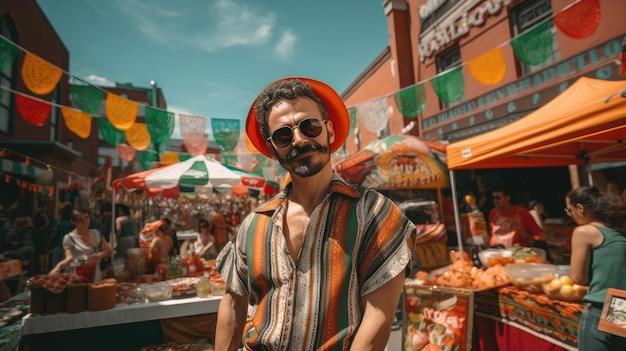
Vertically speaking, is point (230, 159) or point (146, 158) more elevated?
point (146, 158)

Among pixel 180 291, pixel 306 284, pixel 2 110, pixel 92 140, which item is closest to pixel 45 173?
pixel 2 110

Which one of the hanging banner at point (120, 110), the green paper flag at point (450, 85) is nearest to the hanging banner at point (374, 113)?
the green paper flag at point (450, 85)

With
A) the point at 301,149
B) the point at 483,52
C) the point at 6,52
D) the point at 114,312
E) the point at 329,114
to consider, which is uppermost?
the point at 483,52

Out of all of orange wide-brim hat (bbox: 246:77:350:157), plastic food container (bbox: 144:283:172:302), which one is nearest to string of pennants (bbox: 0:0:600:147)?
plastic food container (bbox: 144:283:172:302)

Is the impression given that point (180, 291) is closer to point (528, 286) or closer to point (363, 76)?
point (528, 286)

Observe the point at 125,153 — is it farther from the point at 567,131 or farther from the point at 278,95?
A: the point at 567,131

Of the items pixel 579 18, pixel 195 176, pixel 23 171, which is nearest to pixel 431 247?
pixel 579 18

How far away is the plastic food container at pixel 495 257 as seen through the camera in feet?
12.2

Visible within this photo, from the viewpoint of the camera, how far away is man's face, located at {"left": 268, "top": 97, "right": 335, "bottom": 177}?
1.22 meters

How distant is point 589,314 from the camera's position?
94.0 inches

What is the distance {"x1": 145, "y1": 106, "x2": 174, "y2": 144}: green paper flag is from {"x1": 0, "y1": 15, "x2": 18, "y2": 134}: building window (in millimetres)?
7780

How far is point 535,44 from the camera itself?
5.16 meters

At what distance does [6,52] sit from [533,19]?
422 inches

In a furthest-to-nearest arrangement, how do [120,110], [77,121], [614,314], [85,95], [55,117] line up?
[55,117]
[77,121]
[120,110]
[85,95]
[614,314]
